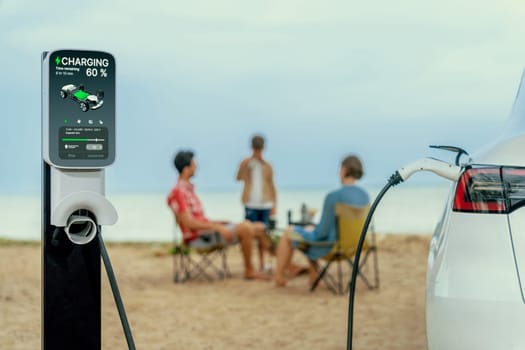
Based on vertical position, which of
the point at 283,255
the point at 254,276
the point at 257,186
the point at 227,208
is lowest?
the point at 227,208

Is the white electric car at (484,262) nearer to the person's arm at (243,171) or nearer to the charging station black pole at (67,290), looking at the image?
the charging station black pole at (67,290)

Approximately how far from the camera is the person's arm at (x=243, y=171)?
8.73 m

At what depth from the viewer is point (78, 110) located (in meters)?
2.76

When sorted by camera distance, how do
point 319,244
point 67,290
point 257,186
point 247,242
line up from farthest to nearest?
1. point 257,186
2. point 247,242
3. point 319,244
4. point 67,290

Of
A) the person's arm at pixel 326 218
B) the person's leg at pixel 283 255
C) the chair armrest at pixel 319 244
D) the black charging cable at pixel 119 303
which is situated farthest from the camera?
the person's leg at pixel 283 255

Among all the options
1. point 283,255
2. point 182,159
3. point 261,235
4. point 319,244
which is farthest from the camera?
point 261,235

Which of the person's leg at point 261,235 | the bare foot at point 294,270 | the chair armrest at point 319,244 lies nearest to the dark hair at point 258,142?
the person's leg at point 261,235

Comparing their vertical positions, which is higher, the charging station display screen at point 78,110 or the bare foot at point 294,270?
the charging station display screen at point 78,110

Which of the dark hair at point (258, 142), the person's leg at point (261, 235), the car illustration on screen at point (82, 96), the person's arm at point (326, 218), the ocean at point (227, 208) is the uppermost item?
the dark hair at point (258, 142)

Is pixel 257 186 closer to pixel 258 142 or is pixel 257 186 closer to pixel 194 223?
pixel 258 142

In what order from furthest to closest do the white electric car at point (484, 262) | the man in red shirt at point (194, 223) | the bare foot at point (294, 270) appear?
1. the bare foot at point (294, 270)
2. the man in red shirt at point (194, 223)
3. the white electric car at point (484, 262)

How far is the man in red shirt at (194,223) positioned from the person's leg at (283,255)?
429 millimetres

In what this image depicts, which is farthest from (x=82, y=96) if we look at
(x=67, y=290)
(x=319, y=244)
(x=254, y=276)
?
(x=254, y=276)

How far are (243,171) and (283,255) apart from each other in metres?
1.53
